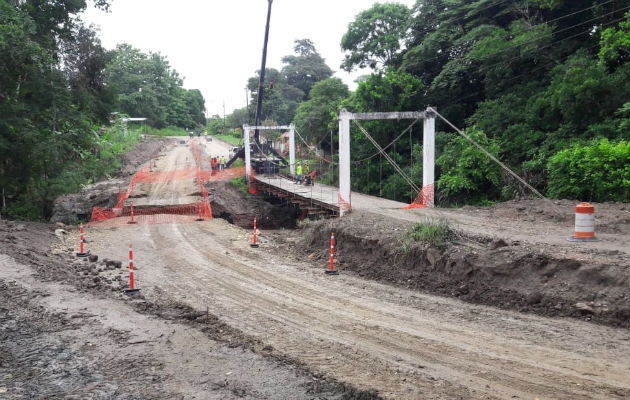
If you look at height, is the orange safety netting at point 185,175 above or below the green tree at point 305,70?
below

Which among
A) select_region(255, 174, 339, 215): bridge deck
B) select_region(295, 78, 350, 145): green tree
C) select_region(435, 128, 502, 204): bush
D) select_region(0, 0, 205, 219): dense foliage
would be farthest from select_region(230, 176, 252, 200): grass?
select_region(435, 128, 502, 204): bush

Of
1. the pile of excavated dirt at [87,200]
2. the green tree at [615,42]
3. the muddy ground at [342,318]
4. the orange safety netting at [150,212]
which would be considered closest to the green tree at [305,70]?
the pile of excavated dirt at [87,200]

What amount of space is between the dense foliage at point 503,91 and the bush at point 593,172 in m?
0.04

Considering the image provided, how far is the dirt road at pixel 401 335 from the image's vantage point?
18.5 ft

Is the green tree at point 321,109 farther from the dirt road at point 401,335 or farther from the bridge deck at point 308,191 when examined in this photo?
the dirt road at point 401,335

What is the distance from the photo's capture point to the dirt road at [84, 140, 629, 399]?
5625mm

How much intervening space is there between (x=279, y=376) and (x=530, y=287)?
537cm

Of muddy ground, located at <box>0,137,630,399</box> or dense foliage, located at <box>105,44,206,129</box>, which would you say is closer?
muddy ground, located at <box>0,137,630,399</box>

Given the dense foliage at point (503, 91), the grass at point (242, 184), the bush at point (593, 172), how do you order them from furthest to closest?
the grass at point (242, 184) < the dense foliage at point (503, 91) < the bush at point (593, 172)

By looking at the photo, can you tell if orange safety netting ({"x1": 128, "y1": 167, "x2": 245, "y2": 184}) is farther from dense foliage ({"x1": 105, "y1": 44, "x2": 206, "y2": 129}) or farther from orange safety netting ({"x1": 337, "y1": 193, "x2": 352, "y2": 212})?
dense foliage ({"x1": 105, "y1": 44, "x2": 206, "y2": 129})

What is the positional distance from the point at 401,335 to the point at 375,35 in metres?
30.6

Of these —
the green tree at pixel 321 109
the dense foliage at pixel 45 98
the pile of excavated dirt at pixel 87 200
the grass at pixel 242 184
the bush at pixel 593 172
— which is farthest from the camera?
the green tree at pixel 321 109

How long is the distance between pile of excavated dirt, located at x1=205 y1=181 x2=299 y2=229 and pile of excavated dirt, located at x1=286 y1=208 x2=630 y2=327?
1174cm

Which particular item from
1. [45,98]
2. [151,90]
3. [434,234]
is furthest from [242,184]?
[151,90]
